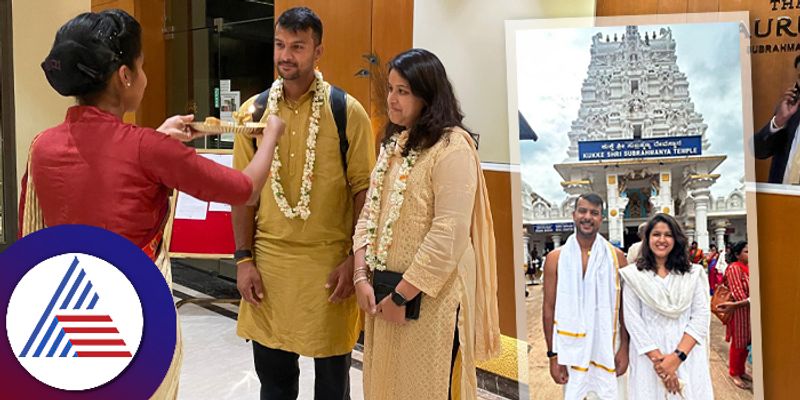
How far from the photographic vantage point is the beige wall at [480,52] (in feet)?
10.7

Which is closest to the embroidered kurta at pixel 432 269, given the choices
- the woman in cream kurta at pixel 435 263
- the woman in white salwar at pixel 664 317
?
the woman in cream kurta at pixel 435 263

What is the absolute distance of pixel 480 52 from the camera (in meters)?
3.33

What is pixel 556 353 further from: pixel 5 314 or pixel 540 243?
pixel 5 314

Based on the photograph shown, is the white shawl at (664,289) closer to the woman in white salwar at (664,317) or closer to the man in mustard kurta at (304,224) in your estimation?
the woman in white salwar at (664,317)

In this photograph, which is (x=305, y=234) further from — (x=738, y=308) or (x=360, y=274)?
(x=738, y=308)

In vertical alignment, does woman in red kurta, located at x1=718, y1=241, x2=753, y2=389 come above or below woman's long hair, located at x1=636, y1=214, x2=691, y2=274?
below

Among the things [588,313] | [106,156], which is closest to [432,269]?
[588,313]

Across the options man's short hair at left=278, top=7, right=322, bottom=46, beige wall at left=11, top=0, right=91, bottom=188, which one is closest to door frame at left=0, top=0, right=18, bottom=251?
beige wall at left=11, top=0, right=91, bottom=188

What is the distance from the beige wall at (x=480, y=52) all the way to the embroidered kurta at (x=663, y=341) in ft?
4.25

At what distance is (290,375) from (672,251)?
1328mm

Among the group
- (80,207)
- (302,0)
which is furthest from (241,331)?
(302,0)

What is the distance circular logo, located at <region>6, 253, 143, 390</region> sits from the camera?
1077mm

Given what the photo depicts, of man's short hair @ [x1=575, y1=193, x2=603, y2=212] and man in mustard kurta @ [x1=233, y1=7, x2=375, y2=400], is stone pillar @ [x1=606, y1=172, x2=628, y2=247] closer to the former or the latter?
man's short hair @ [x1=575, y1=193, x2=603, y2=212]

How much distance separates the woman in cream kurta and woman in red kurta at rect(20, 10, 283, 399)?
28.0 inches
